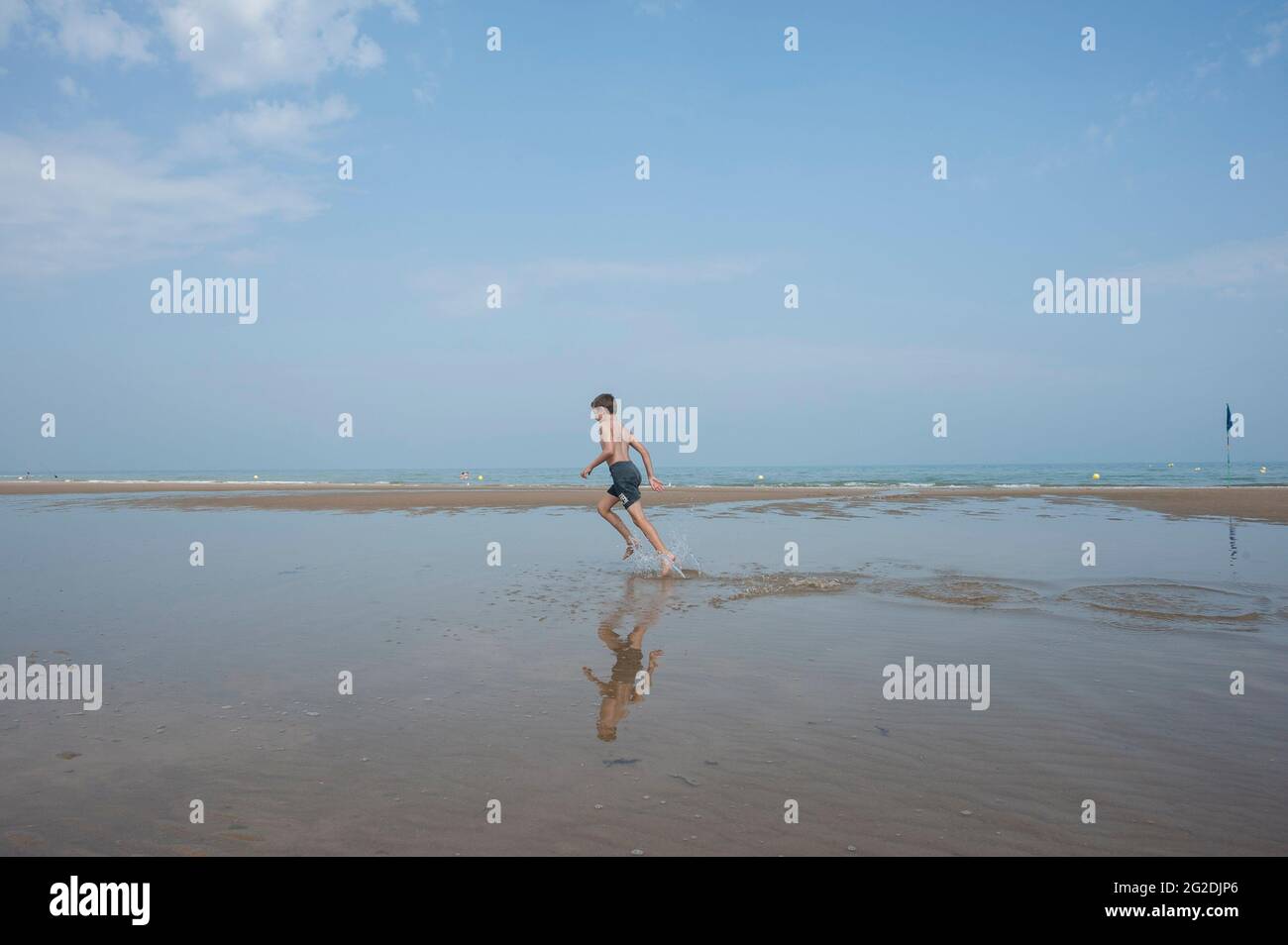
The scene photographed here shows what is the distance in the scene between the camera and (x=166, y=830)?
10.8 ft

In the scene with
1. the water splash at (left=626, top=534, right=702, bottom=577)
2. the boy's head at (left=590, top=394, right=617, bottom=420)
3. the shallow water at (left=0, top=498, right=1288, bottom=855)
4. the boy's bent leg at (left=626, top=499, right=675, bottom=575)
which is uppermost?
the boy's head at (left=590, top=394, right=617, bottom=420)

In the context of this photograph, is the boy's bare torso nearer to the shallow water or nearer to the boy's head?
the boy's head

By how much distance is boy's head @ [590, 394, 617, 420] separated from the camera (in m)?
12.4

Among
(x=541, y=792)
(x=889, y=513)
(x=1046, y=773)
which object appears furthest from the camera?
(x=889, y=513)

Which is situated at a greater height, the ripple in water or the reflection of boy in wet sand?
the ripple in water

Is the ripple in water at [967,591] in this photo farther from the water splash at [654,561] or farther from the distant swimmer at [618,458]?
the distant swimmer at [618,458]

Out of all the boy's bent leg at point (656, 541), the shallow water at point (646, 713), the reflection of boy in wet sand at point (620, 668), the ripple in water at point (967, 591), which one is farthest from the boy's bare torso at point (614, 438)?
the ripple in water at point (967, 591)

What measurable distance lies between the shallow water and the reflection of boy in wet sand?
0.04 meters

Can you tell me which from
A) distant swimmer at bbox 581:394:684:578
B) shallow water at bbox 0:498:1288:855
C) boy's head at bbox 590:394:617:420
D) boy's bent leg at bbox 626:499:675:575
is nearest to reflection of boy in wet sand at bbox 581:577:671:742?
shallow water at bbox 0:498:1288:855

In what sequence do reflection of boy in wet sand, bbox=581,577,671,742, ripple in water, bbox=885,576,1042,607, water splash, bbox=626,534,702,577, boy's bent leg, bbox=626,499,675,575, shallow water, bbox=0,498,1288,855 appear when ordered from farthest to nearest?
water splash, bbox=626,534,702,577
boy's bent leg, bbox=626,499,675,575
ripple in water, bbox=885,576,1042,607
reflection of boy in wet sand, bbox=581,577,671,742
shallow water, bbox=0,498,1288,855

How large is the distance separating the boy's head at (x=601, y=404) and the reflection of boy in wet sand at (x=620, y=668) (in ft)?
14.5

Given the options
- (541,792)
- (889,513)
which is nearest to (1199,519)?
(889,513)

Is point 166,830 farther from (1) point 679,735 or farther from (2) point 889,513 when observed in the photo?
(2) point 889,513
